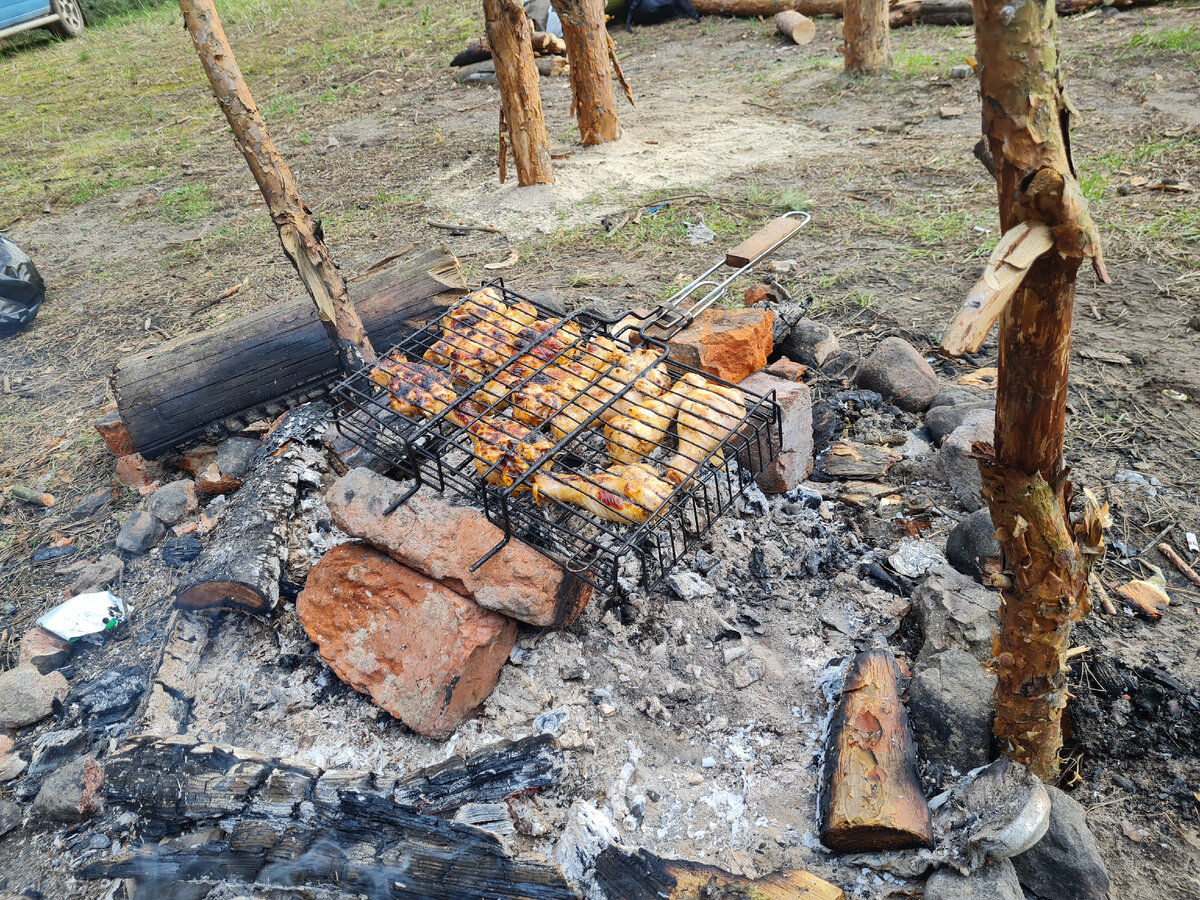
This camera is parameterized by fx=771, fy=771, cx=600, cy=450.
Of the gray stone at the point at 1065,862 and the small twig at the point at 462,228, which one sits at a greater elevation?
the small twig at the point at 462,228

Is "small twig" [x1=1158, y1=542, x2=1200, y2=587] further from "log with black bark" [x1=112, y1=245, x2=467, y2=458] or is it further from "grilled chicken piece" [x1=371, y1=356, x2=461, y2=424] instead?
"log with black bark" [x1=112, y1=245, x2=467, y2=458]

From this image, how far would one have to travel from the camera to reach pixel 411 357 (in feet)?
14.3

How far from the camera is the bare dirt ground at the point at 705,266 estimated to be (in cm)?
265

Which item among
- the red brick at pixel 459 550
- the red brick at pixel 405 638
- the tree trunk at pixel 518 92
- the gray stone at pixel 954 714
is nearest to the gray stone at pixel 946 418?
the gray stone at pixel 954 714

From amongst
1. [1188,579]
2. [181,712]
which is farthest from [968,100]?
[181,712]

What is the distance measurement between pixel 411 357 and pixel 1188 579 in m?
3.79

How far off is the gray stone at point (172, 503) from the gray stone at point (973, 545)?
375 centimetres

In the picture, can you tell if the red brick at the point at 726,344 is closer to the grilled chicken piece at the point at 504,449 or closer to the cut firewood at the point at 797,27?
the grilled chicken piece at the point at 504,449

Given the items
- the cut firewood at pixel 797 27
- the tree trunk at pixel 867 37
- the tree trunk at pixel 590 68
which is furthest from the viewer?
the cut firewood at pixel 797 27

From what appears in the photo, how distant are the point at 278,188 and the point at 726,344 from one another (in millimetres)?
2259

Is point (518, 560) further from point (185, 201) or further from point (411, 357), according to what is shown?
point (185, 201)

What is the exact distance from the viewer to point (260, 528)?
344 centimetres

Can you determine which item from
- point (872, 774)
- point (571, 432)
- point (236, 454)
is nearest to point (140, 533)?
point (236, 454)

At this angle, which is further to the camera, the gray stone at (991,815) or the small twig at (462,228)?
the small twig at (462,228)
